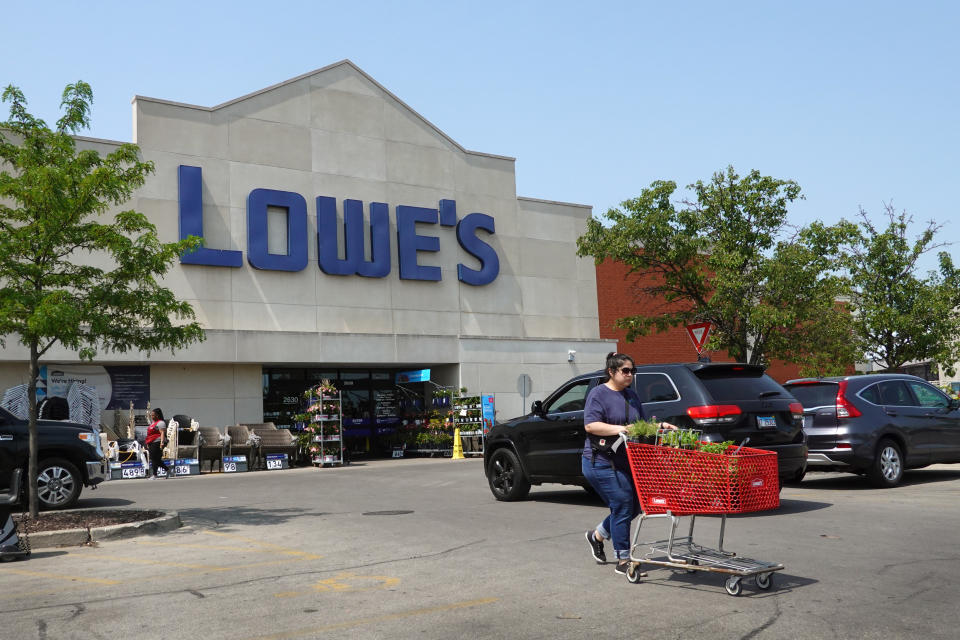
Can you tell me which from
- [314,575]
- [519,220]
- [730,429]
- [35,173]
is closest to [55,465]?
[35,173]

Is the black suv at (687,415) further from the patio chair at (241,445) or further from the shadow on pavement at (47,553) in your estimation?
the patio chair at (241,445)

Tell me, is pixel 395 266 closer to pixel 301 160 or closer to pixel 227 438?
pixel 301 160

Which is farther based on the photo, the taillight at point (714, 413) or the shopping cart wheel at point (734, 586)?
the taillight at point (714, 413)

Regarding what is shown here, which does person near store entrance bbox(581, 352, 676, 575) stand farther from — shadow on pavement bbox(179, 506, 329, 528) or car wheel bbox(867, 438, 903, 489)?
car wheel bbox(867, 438, 903, 489)

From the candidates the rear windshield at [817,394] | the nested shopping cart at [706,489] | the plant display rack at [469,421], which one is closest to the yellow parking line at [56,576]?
the nested shopping cart at [706,489]

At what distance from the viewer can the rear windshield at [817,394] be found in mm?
13867

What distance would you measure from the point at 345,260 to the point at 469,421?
647 cm

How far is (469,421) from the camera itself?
94.6 ft

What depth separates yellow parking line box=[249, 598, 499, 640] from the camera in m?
5.69

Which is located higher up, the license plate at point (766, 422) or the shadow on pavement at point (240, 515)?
the license plate at point (766, 422)

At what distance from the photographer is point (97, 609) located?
6.74 meters

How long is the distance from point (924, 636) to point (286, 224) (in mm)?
25130

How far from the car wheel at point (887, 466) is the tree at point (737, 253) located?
11737 millimetres

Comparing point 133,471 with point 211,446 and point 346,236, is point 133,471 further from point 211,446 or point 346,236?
point 346,236
